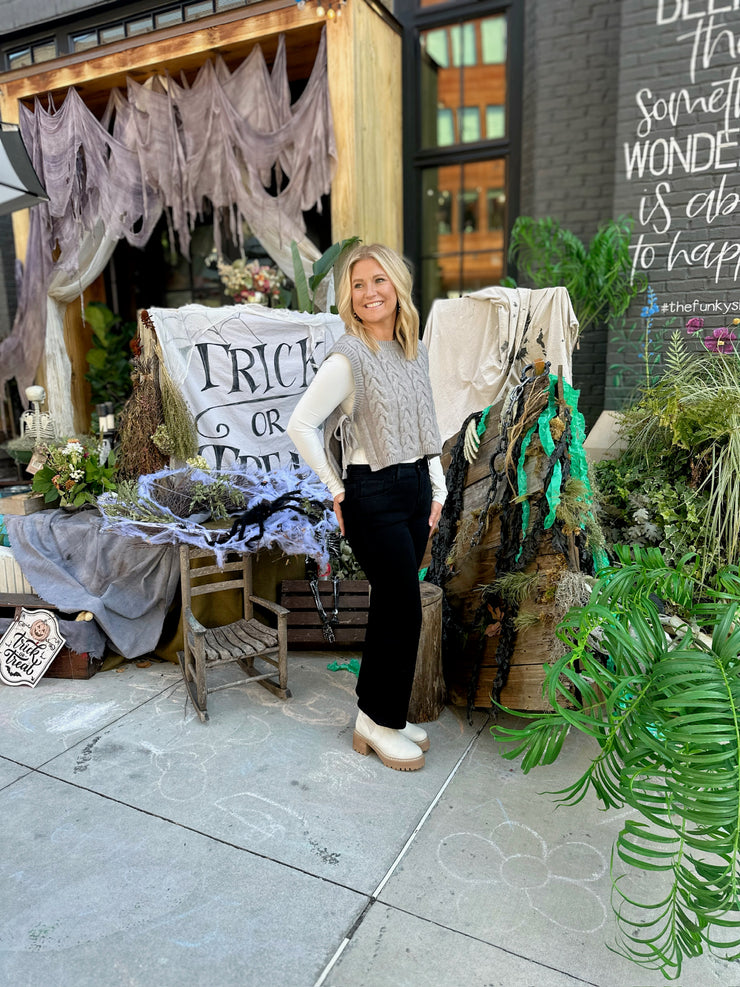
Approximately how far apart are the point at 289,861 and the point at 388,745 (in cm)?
61

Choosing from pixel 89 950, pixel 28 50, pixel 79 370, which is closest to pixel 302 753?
pixel 89 950

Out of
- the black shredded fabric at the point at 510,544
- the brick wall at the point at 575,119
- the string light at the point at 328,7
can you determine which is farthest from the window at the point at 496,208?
the black shredded fabric at the point at 510,544

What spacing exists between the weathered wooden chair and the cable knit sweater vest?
3.68 feet

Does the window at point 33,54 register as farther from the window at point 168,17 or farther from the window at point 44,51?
the window at point 168,17

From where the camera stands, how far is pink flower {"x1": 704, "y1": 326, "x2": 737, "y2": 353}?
4613mm

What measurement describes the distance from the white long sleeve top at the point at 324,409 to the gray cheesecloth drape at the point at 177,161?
3.28m

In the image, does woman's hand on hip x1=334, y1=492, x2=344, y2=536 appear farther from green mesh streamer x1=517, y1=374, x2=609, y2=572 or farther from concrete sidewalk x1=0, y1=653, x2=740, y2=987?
concrete sidewalk x1=0, y1=653, x2=740, y2=987

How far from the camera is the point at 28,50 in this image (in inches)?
269

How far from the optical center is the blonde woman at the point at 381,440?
7.59 ft

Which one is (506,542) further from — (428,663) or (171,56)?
(171,56)

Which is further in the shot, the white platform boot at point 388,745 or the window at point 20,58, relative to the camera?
the window at point 20,58

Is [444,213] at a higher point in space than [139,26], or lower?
lower

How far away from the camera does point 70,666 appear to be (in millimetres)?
3473

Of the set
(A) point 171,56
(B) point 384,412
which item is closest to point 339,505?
(B) point 384,412
